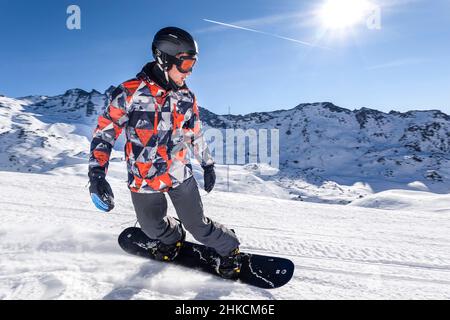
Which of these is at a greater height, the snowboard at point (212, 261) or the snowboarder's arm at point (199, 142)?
the snowboarder's arm at point (199, 142)

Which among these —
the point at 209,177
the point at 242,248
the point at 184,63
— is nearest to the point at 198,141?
the point at 209,177

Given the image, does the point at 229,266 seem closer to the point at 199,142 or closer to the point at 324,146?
the point at 199,142

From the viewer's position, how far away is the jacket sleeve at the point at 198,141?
127 inches

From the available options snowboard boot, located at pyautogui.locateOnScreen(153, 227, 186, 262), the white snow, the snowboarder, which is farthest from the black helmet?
the white snow

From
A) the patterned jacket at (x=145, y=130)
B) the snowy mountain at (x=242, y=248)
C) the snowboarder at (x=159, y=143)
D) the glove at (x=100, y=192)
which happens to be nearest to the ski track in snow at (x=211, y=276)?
the snowy mountain at (x=242, y=248)

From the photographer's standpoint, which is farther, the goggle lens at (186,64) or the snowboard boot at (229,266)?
the snowboard boot at (229,266)

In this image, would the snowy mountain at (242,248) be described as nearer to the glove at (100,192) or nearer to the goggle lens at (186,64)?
the glove at (100,192)

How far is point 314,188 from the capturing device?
360 ft

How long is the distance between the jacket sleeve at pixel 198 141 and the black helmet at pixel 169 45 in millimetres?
489

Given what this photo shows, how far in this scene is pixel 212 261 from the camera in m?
3.16

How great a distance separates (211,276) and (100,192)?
3.99 feet

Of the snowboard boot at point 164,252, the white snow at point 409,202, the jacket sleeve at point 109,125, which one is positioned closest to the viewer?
the jacket sleeve at point 109,125
